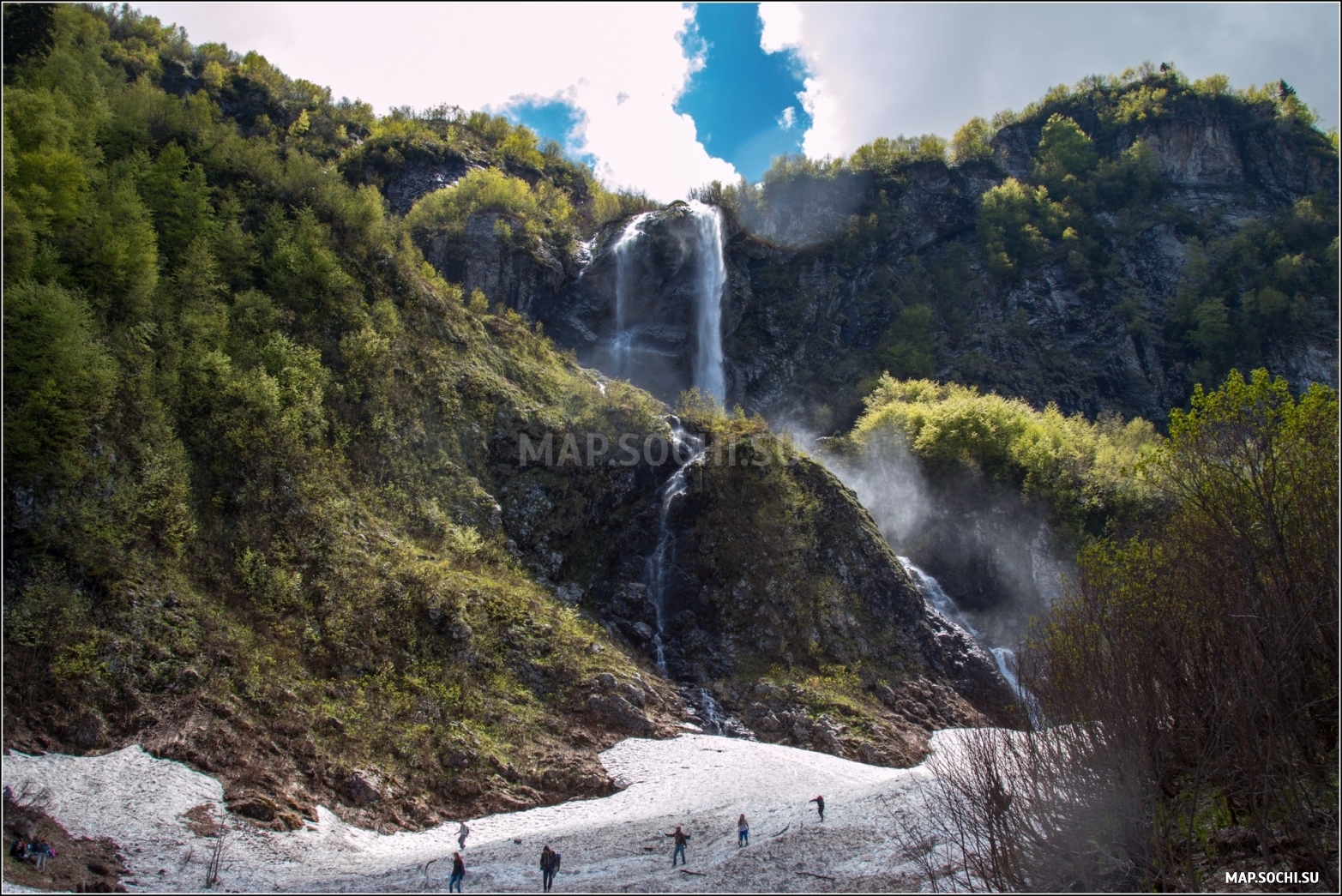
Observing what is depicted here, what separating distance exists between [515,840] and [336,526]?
48.0 ft

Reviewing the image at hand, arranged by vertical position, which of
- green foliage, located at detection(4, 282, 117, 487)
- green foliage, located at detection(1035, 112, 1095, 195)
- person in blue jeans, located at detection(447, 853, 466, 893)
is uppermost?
green foliage, located at detection(1035, 112, 1095, 195)

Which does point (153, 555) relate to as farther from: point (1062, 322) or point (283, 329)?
point (1062, 322)

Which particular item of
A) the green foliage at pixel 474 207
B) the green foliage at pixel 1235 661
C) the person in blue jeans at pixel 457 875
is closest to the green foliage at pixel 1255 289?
the green foliage at pixel 474 207

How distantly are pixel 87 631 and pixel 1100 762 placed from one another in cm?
2405

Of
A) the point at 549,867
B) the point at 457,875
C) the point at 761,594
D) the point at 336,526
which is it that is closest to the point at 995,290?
the point at 761,594

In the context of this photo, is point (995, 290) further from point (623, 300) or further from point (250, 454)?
point (250, 454)

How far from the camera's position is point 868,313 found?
77875 millimetres

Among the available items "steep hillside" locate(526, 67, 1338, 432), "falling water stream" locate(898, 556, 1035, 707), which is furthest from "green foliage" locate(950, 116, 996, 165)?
"falling water stream" locate(898, 556, 1035, 707)

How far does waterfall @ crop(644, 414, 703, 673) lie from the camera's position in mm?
37900

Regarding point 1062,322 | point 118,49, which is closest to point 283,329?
point 118,49

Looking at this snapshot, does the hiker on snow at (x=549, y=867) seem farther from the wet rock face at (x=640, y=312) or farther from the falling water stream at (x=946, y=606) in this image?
the wet rock face at (x=640, y=312)

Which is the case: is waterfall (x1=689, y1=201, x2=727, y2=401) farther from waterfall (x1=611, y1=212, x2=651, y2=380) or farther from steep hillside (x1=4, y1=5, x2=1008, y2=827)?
steep hillside (x1=4, y1=5, x2=1008, y2=827)

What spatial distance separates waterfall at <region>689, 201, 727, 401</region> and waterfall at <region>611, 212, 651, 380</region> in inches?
220

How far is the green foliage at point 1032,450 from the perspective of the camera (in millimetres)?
51156
